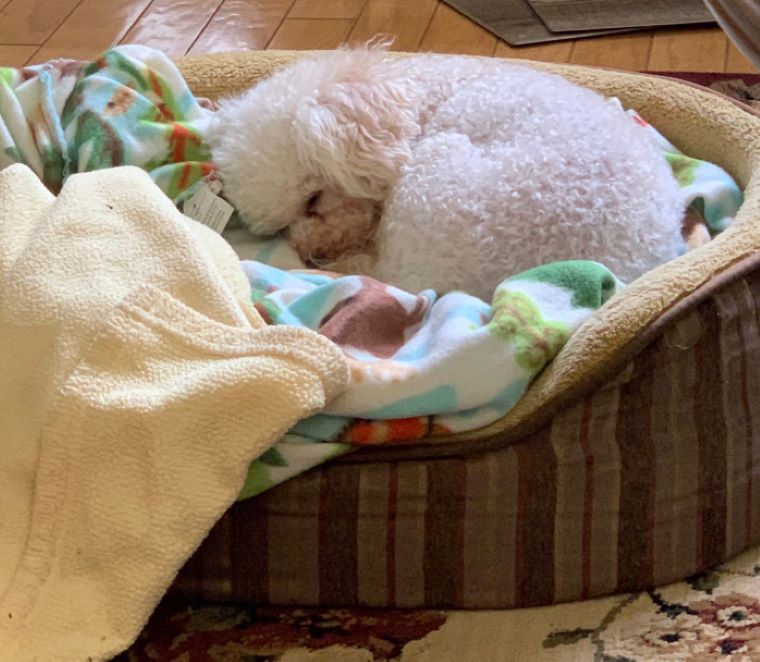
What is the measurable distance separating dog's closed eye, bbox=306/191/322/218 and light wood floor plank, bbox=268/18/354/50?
98cm

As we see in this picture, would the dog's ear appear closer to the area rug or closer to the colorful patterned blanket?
the colorful patterned blanket

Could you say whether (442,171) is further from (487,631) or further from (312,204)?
(487,631)

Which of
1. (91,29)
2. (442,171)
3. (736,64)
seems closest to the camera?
(442,171)

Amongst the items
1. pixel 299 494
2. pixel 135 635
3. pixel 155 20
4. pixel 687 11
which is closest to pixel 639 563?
pixel 299 494

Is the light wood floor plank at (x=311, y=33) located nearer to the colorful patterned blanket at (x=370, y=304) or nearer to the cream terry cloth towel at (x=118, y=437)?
the colorful patterned blanket at (x=370, y=304)

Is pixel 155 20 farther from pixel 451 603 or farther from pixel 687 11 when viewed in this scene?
pixel 451 603

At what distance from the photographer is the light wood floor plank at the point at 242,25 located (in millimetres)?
2281

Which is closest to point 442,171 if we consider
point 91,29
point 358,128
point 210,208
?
point 358,128

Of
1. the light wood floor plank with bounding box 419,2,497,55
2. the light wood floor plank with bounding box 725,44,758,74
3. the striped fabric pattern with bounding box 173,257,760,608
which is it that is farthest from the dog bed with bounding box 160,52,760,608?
the light wood floor plank with bounding box 419,2,497,55

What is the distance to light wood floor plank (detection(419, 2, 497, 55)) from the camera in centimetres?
220

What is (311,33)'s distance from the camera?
2322mm

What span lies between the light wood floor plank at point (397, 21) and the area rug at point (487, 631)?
1.46m

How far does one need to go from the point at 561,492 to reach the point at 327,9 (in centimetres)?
172

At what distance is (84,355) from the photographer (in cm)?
96
